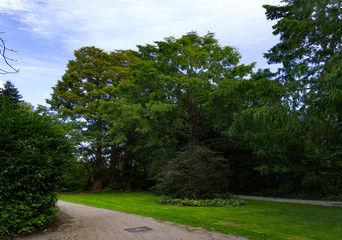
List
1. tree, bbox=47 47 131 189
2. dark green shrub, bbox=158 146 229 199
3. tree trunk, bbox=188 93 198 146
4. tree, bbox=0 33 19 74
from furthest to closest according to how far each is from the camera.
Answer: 1. tree, bbox=47 47 131 189
2. tree trunk, bbox=188 93 198 146
3. dark green shrub, bbox=158 146 229 199
4. tree, bbox=0 33 19 74

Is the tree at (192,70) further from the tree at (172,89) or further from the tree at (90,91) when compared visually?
the tree at (90,91)

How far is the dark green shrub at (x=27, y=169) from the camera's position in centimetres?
489

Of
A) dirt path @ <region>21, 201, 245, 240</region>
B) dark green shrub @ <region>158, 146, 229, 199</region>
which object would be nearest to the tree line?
dark green shrub @ <region>158, 146, 229, 199</region>

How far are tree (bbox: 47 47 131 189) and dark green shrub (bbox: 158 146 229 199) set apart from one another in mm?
10343

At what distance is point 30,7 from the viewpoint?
479cm

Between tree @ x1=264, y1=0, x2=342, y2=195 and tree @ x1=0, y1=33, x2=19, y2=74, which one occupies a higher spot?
tree @ x1=264, y1=0, x2=342, y2=195

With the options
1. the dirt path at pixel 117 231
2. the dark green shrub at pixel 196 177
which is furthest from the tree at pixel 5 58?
the dark green shrub at pixel 196 177

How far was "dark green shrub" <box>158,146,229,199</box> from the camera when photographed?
1188cm

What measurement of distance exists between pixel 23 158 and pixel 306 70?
852cm

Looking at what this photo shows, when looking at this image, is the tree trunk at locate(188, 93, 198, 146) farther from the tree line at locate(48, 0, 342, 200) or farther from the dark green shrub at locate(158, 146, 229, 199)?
the dark green shrub at locate(158, 146, 229, 199)

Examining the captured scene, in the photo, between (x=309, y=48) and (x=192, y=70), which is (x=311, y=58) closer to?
(x=309, y=48)

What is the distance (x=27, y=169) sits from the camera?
516 cm

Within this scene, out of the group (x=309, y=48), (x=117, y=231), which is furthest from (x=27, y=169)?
(x=309, y=48)

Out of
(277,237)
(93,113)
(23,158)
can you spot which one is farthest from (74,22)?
(93,113)
